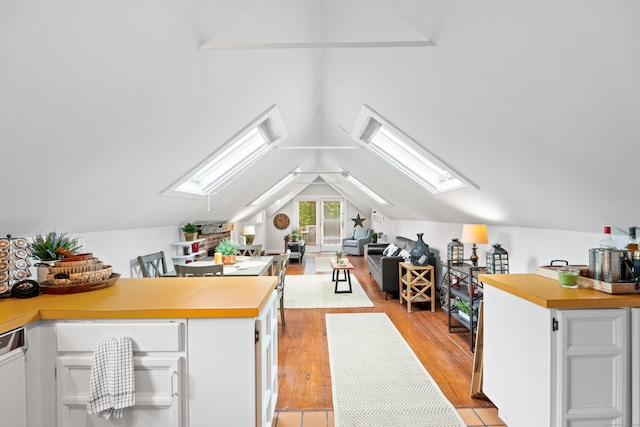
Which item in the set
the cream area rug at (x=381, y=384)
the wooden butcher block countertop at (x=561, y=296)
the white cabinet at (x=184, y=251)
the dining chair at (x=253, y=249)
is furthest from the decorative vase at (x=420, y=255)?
the white cabinet at (x=184, y=251)

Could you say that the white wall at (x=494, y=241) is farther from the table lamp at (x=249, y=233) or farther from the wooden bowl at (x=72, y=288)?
the table lamp at (x=249, y=233)

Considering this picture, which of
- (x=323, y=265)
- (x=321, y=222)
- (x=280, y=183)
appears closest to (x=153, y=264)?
(x=280, y=183)

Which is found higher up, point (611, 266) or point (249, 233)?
point (611, 266)

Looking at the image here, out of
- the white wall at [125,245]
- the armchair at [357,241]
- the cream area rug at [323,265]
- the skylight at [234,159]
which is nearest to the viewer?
the white wall at [125,245]

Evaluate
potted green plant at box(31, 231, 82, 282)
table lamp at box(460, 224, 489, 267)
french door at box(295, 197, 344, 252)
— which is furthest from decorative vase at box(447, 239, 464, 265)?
french door at box(295, 197, 344, 252)

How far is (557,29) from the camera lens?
A: 3.97ft

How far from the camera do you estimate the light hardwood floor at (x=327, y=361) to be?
231 centimetres

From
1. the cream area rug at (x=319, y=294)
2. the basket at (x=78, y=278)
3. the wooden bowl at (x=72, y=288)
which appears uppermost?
the basket at (x=78, y=278)

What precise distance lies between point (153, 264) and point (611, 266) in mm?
4114

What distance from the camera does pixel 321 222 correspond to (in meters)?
11.4

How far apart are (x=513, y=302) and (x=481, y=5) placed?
154cm

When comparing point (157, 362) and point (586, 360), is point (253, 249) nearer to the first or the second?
point (157, 362)

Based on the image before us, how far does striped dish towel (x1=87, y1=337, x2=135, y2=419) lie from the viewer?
1392 millimetres

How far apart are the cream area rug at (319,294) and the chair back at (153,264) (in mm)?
1732
